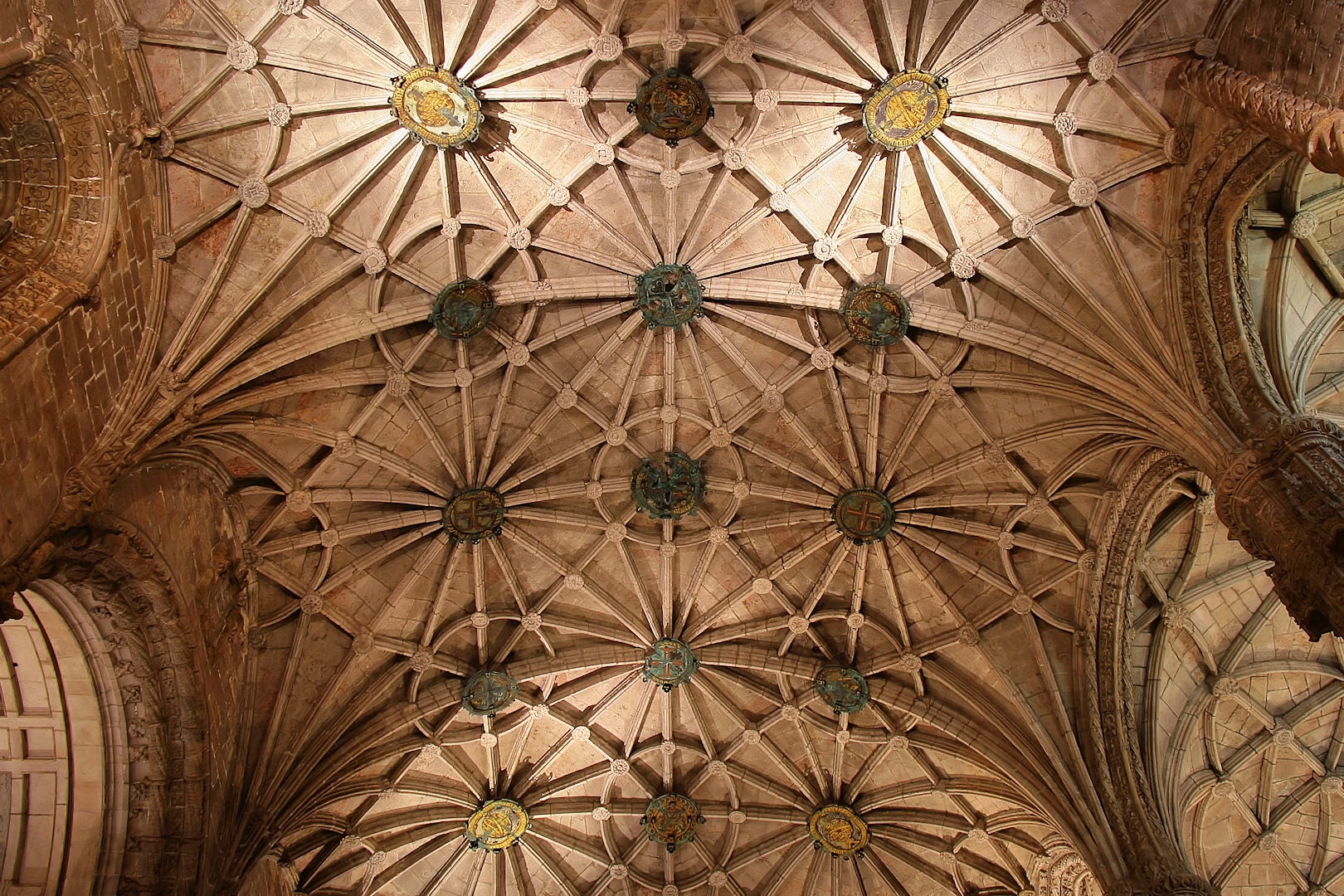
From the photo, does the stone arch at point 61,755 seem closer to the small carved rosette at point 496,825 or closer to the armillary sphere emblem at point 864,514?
the small carved rosette at point 496,825

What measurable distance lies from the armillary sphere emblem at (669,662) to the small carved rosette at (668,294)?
20.9ft

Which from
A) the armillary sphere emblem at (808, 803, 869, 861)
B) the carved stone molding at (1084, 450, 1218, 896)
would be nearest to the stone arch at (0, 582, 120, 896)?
the armillary sphere emblem at (808, 803, 869, 861)

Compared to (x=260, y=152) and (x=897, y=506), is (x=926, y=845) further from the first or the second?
(x=260, y=152)

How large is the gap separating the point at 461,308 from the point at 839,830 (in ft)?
40.8

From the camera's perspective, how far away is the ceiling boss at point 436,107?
609 inches

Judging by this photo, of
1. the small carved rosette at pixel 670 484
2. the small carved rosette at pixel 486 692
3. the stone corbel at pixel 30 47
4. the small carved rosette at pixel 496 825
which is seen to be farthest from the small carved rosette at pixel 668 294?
the small carved rosette at pixel 496 825

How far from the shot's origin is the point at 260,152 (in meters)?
15.5

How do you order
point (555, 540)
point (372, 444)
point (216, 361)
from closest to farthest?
point (216, 361) < point (372, 444) < point (555, 540)

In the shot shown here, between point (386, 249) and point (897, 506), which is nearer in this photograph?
point (386, 249)

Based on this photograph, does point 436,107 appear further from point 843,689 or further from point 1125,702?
point 1125,702

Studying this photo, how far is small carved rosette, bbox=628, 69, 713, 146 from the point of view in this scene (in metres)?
16.2

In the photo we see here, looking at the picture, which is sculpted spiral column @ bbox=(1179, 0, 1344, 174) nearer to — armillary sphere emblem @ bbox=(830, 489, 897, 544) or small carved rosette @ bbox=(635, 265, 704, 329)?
small carved rosette @ bbox=(635, 265, 704, 329)

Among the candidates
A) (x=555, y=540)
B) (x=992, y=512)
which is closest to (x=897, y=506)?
(x=992, y=512)

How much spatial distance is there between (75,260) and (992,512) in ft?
47.1
